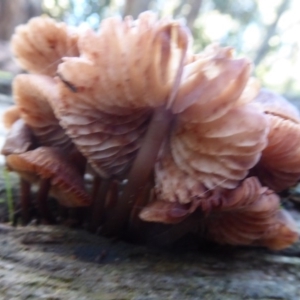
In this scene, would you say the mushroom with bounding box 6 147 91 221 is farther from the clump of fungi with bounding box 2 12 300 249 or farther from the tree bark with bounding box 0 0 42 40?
the tree bark with bounding box 0 0 42 40

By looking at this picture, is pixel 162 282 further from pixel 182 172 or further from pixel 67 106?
pixel 67 106

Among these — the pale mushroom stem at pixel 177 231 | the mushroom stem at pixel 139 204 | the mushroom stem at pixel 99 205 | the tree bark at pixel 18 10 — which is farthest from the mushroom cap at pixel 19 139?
the tree bark at pixel 18 10

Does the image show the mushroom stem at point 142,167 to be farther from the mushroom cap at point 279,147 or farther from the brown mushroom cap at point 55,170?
the mushroom cap at point 279,147

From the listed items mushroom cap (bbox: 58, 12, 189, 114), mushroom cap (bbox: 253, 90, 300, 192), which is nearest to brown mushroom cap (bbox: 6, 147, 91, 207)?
mushroom cap (bbox: 58, 12, 189, 114)

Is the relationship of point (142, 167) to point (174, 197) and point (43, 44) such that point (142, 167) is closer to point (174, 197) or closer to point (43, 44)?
point (174, 197)

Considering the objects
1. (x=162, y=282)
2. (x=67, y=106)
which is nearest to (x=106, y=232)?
(x=162, y=282)

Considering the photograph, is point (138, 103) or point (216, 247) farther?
point (216, 247)

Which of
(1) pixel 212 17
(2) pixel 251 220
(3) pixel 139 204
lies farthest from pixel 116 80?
(1) pixel 212 17
